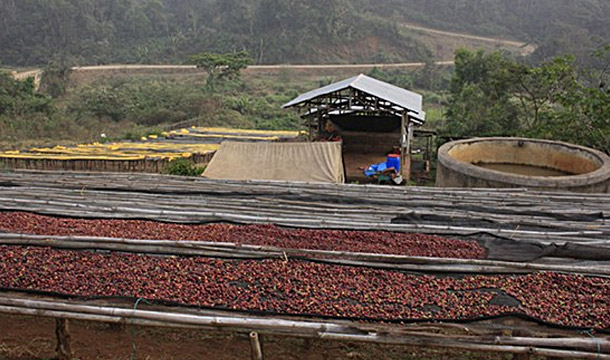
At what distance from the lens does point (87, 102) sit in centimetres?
2725

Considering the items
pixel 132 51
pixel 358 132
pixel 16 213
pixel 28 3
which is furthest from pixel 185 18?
pixel 16 213

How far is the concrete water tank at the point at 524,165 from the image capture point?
28.5 ft

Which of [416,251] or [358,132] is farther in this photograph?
[358,132]

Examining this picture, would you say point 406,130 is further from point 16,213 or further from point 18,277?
point 18,277

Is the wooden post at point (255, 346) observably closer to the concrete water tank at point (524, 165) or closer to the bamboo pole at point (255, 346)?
the bamboo pole at point (255, 346)

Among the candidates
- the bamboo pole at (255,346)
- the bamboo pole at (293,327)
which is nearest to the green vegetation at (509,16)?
the bamboo pole at (293,327)

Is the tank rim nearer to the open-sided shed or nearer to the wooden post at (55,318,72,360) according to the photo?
the open-sided shed

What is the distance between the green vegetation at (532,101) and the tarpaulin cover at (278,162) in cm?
587

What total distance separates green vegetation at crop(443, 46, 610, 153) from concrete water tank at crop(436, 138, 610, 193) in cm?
206

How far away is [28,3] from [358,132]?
134 ft

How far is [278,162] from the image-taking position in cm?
1125

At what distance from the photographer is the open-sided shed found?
13.5 meters

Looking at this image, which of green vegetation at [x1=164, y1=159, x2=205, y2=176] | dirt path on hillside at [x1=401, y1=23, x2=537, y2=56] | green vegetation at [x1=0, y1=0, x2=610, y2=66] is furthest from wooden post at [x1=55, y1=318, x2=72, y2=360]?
dirt path on hillside at [x1=401, y1=23, x2=537, y2=56]

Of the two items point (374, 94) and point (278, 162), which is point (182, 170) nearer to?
point (278, 162)
